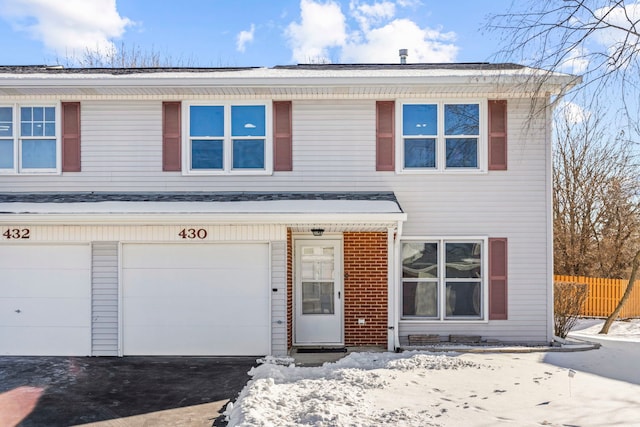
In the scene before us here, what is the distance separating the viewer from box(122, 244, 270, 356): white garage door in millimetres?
9234

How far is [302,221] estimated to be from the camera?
870 centimetres

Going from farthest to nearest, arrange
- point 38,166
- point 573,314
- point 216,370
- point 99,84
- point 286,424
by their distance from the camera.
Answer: point 573,314 → point 38,166 → point 99,84 → point 216,370 → point 286,424

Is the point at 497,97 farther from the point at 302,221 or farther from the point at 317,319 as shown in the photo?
the point at 317,319

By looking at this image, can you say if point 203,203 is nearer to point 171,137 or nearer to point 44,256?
point 171,137

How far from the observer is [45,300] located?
9320 mm

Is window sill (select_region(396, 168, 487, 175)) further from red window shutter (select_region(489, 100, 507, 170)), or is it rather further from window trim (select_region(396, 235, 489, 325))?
window trim (select_region(396, 235, 489, 325))

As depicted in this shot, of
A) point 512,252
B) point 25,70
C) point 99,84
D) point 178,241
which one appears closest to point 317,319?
point 178,241

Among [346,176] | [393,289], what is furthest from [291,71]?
[393,289]

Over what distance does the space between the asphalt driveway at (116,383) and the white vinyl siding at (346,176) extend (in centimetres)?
317

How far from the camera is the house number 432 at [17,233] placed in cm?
923

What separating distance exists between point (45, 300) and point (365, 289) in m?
5.95

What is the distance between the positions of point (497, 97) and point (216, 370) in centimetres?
703

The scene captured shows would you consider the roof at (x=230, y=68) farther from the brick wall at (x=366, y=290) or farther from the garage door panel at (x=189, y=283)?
the garage door panel at (x=189, y=283)

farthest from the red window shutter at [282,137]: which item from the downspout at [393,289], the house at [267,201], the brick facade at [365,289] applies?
the downspout at [393,289]
